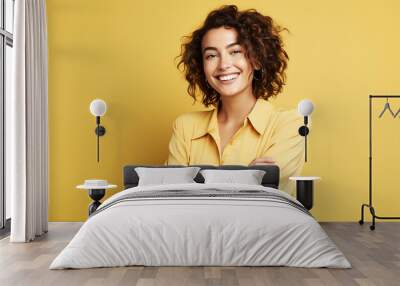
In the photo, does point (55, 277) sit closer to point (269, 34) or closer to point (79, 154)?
point (79, 154)

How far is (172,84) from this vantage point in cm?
712

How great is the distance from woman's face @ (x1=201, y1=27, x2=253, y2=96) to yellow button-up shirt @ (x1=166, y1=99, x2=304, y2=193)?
0.32 meters

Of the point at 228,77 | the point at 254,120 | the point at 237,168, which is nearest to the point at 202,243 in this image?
the point at 237,168

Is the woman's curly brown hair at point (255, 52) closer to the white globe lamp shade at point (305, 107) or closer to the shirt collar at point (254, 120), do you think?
the shirt collar at point (254, 120)

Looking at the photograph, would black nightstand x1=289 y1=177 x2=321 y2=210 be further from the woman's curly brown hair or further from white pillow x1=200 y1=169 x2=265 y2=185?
the woman's curly brown hair

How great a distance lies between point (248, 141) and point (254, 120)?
27 centimetres

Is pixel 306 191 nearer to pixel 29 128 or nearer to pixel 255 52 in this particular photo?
pixel 255 52

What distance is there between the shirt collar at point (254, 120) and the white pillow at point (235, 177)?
773mm

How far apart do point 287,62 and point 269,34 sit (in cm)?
41

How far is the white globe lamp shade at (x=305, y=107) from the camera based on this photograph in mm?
6805

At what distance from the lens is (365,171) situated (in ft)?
23.0

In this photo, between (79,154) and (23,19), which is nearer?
(23,19)

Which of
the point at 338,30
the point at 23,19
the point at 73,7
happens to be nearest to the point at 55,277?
the point at 23,19

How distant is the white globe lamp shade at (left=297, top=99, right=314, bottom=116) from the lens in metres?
6.80
